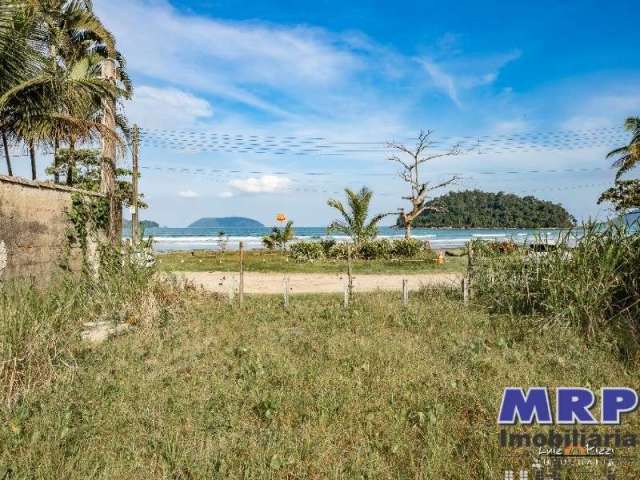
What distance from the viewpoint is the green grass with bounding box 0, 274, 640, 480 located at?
307cm

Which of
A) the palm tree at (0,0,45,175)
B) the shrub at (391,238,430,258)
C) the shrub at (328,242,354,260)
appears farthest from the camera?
the shrub at (391,238,430,258)

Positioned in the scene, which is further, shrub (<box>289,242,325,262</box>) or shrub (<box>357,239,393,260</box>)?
shrub (<box>357,239,393,260</box>)

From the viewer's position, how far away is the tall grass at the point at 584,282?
638cm

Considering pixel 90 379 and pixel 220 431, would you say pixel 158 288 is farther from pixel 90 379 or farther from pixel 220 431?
pixel 220 431

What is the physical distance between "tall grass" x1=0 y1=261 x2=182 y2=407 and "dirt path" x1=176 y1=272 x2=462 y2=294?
10.8 feet

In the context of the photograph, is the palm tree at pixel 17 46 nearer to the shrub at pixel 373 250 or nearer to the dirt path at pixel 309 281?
the dirt path at pixel 309 281

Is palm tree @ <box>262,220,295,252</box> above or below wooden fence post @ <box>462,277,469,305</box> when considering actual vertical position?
above

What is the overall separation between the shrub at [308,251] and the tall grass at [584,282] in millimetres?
13681

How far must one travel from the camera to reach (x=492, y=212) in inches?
3824

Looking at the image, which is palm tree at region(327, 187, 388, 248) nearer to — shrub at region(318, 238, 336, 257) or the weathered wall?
shrub at region(318, 238, 336, 257)

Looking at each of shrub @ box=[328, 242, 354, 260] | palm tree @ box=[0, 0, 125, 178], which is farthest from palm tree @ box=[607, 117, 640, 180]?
palm tree @ box=[0, 0, 125, 178]

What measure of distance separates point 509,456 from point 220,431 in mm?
2243

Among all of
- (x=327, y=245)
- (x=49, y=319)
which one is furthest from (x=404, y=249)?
(x=49, y=319)

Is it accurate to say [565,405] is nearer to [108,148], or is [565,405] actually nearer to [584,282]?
[584,282]
